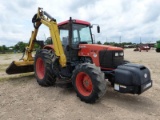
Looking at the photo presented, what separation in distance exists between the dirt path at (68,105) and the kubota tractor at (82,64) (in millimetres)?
389

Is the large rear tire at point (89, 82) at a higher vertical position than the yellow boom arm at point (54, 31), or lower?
lower

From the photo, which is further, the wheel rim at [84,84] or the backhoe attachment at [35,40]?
the backhoe attachment at [35,40]

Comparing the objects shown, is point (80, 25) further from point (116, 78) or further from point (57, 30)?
point (116, 78)

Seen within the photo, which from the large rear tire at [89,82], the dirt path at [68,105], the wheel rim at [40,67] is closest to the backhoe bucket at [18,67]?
the wheel rim at [40,67]

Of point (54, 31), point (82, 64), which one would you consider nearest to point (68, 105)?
point (82, 64)

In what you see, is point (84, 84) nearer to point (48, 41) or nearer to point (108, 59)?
point (108, 59)

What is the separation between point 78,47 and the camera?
699 cm

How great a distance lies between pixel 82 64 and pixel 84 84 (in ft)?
1.98

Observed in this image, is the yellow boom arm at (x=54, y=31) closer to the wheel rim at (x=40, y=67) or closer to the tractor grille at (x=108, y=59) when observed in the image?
the wheel rim at (x=40, y=67)

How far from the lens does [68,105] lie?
18.5ft

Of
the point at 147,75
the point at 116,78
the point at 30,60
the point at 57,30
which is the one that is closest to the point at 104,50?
the point at 116,78

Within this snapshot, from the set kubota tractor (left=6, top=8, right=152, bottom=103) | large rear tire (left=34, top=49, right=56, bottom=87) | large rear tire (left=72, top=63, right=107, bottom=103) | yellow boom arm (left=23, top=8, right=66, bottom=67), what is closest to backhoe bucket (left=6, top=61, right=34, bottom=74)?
kubota tractor (left=6, top=8, right=152, bottom=103)

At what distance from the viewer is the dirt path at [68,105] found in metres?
4.96

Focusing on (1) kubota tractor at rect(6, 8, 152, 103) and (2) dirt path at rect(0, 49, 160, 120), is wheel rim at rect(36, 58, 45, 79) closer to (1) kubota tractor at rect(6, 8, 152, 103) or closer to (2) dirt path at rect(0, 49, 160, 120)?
(1) kubota tractor at rect(6, 8, 152, 103)
